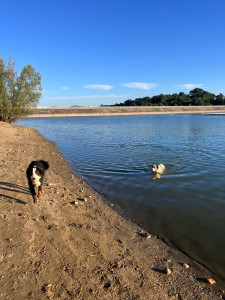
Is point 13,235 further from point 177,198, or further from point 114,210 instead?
point 177,198

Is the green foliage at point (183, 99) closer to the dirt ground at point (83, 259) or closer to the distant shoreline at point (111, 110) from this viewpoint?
the distant shoreline at point (111, 110)

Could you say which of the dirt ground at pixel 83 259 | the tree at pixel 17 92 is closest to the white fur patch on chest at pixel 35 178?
the dirt ground at pixel 83 259

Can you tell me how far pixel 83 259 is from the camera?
4.61m

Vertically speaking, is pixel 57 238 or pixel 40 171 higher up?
pixel 40 171

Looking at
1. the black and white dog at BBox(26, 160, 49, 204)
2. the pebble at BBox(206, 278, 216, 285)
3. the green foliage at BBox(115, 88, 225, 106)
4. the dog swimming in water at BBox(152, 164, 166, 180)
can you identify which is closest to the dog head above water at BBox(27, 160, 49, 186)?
the black and white dog at BBox(26, 160, 49, 204)

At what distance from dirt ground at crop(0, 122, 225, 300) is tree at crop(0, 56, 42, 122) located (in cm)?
2651

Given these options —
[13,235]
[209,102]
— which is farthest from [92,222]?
[209,102]

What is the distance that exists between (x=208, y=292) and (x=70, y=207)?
4746mm

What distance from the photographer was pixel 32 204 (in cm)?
696

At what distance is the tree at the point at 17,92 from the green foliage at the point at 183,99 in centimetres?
14559

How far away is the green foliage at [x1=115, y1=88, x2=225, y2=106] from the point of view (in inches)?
6524

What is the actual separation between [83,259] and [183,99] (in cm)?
17979

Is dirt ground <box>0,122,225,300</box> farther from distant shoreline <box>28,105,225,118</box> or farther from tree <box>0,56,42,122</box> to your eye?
distant shoreline <box>28,105,225,118</box>

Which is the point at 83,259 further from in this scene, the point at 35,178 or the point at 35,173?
the point at 35,173
